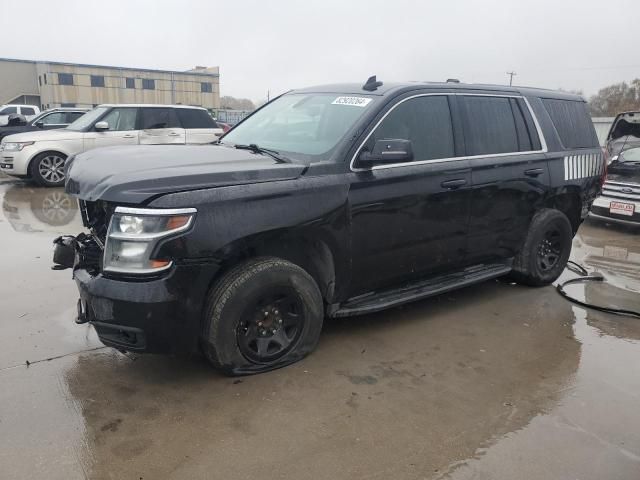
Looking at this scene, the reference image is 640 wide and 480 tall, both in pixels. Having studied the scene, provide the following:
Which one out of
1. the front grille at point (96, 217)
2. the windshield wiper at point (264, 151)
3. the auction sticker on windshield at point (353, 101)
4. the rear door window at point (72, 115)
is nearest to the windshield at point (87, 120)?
the rear door window at point (72, 115)

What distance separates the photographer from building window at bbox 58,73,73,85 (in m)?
67.8

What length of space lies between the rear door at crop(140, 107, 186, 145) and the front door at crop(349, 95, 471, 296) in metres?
8.09

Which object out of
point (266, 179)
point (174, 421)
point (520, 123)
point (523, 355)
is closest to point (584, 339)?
point (523, 355)

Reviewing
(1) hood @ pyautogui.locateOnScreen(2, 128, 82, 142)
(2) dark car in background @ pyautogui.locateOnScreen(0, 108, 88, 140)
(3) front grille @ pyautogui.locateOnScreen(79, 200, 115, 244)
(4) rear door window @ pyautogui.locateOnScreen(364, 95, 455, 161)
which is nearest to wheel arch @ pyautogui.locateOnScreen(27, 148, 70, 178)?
(1) hood @ pyautogui.locateOnScreen(2, 128, 82, 142)

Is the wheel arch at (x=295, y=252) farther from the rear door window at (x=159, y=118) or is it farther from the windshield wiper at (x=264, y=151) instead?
the rear door window at (x=159, y=118)

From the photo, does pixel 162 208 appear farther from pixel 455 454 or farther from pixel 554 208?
pixel 554 208

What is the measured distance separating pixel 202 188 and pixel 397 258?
64.1 inches

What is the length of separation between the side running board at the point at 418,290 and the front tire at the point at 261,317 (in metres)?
0.35

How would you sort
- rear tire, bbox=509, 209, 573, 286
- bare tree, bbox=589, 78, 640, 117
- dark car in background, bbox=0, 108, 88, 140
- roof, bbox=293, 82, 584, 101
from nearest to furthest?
roof, bbox=293, 82, 584, 101
rear tire, bbox=509, 209, 573, 286
dark car in background, bbox=0, 108, 88, 140
bare tree, bbox=589, 78, 640, 117

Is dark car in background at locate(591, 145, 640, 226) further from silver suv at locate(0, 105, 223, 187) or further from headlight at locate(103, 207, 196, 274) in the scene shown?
silver suv at locate(0, 105, 223, 187)

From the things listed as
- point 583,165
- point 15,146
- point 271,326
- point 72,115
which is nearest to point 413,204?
point 271,326

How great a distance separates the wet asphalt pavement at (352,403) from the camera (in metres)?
2.59

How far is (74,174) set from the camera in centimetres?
342

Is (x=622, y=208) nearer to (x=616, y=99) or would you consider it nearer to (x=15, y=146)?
(x=15, y=146)
